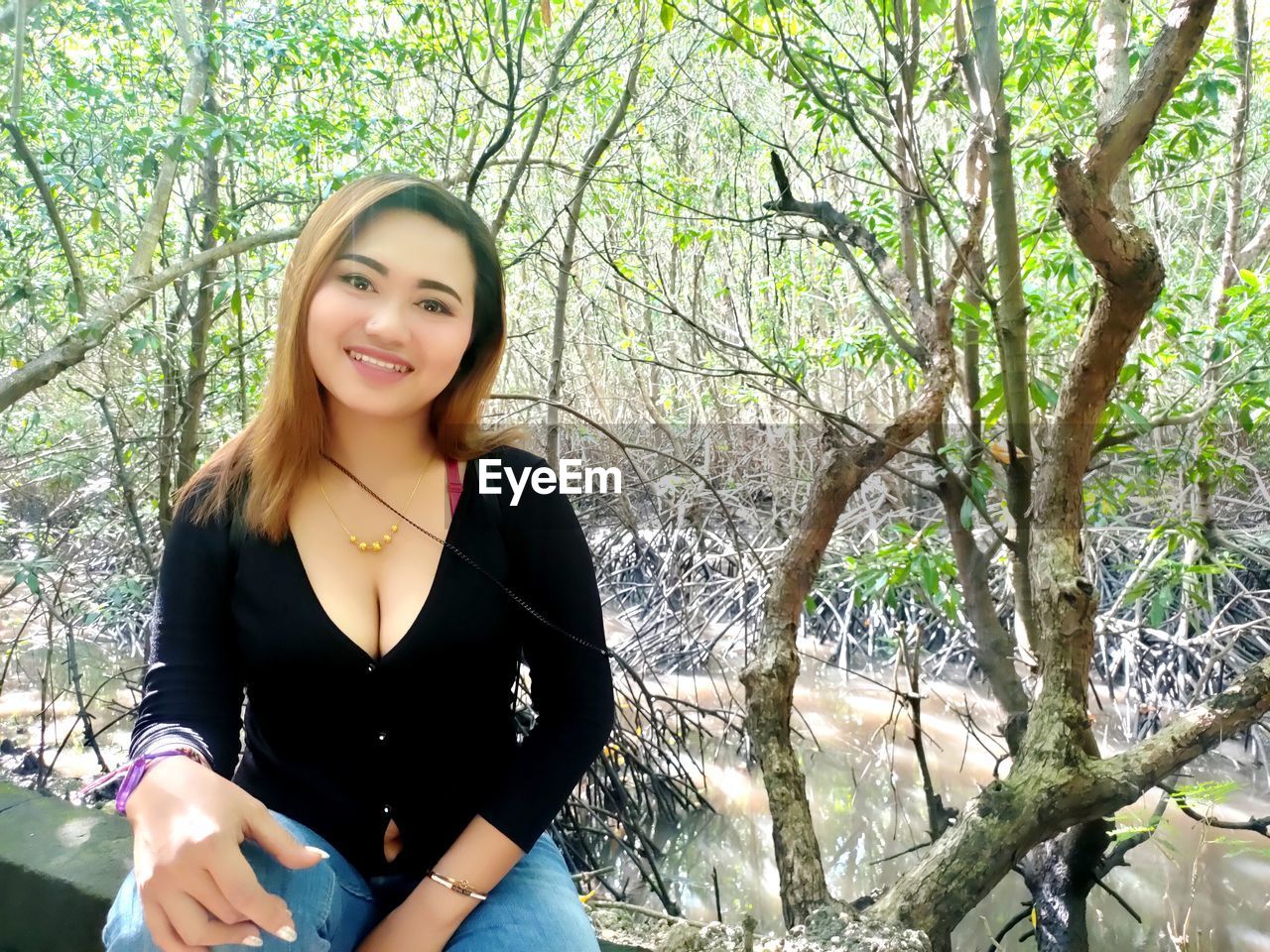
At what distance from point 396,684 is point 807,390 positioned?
2.10 metres

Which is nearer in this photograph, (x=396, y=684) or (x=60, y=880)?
(x=396, y=684)

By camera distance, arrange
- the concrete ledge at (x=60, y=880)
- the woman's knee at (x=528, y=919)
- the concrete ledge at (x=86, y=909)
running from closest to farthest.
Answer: the woman's knee at (x=528, y=919), the concrete ledge at (x=86, y=909), the concrete ledge at (x=60, y=880)

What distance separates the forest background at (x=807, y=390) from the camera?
1.26 m

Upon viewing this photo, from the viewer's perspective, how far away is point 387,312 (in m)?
0.83

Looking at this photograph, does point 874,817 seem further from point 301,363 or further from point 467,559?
point 301,363


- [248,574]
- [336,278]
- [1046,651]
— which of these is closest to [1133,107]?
[1046,651]

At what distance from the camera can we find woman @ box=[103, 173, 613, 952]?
817 mm

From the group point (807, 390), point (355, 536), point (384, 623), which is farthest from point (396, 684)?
point (807, 390)

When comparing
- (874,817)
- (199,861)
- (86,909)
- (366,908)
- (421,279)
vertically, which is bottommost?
(874,817)

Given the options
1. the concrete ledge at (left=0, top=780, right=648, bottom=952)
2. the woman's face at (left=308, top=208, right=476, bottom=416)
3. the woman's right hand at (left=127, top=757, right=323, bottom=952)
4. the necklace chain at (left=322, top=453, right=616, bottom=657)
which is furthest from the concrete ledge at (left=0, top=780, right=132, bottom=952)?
the woman's face at (left=308, top=208, right=476, bottom=416)

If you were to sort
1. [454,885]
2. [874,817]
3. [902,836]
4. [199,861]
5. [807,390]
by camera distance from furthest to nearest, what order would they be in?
[807,390] → [874,817] → [902,836] → [454,885] → [199,861]

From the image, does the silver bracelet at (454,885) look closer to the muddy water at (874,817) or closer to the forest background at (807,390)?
the forest background at (807,390)

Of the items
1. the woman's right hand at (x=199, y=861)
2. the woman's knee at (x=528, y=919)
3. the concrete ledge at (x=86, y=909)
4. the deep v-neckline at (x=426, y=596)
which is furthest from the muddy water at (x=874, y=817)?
the woman's right hand at (x=199, y=861)

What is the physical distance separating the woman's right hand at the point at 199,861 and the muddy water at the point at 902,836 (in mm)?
1240
